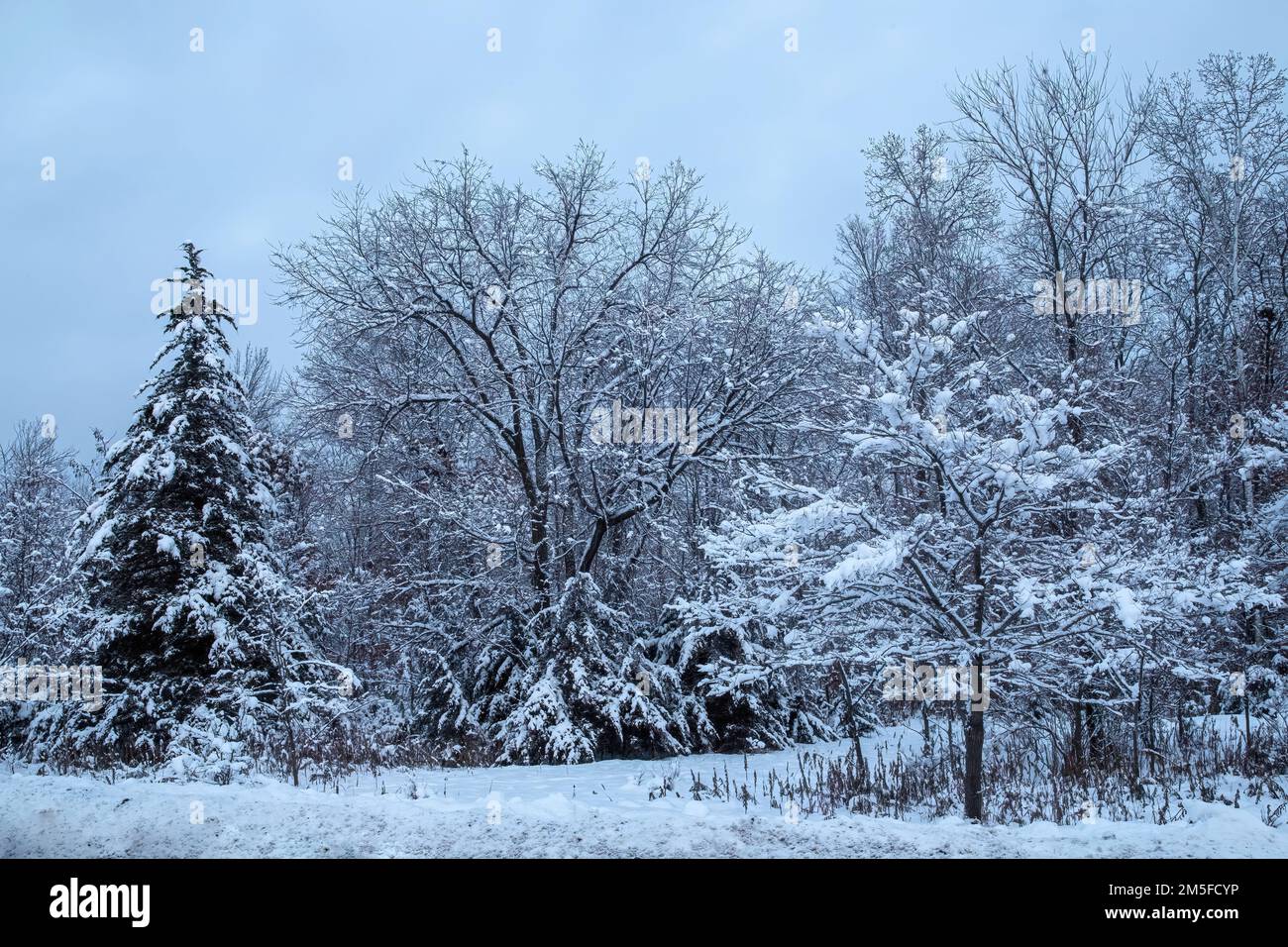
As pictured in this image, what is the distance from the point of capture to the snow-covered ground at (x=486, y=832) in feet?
17.3

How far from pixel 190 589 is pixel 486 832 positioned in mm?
7819

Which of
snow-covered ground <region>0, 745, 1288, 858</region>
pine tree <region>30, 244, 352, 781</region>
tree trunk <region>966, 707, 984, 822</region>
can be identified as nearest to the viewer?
snow-covered ground <region>0, 745, 1288, 858</region>

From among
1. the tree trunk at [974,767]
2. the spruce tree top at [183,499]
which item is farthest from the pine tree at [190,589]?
the tree trunk at [974,767]

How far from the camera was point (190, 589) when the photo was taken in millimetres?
11883

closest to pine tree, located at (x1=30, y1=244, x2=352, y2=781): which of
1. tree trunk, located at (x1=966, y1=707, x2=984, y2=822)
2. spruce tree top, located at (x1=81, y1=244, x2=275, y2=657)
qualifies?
spruce tree top, located at (x1=81, y1=244, x2=275, y2=657)

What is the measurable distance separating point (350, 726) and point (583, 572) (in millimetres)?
3925

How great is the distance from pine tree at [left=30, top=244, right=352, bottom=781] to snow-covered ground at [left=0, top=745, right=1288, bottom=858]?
185 inches

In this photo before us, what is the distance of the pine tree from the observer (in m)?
11.4

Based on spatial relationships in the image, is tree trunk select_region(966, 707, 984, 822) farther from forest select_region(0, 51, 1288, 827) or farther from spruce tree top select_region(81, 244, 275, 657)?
spruce tree top select_region(81, 244, 275, 657)

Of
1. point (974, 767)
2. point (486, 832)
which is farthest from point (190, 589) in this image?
point (974, 767)

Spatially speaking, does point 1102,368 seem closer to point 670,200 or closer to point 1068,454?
point 670,200

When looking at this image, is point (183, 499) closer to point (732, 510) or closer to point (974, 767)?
point (732, 510)

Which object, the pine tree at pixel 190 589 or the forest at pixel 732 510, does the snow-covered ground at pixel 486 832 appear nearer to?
the forest at pixel 732 510
